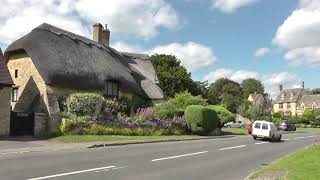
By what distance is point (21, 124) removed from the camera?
29578 millimetres

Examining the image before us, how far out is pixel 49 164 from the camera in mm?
14625

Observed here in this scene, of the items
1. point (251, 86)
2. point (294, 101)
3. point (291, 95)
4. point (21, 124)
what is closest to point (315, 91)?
point (251, 86)

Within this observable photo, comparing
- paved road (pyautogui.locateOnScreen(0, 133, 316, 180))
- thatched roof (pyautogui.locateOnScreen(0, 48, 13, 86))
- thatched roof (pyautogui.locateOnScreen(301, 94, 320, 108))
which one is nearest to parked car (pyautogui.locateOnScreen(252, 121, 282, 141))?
paved road (pyautogui.locateOnScreen(0, 133, 316, 180))

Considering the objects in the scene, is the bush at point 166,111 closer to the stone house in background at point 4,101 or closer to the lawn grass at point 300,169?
the stone house in background at point 4,101

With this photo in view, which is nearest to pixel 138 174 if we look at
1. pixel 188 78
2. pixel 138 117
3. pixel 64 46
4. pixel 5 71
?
pixel 5 71

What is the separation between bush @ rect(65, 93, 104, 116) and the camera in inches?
1313

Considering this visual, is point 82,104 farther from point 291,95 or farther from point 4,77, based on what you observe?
point 291,95

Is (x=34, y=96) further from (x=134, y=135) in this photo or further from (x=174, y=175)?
(x=174, y=175)

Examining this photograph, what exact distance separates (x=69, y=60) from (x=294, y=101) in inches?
4409

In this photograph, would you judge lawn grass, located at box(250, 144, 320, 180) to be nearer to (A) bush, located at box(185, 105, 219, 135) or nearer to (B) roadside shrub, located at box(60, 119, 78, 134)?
(B) roadside shrub, located at box(60, 119, 78, 134)

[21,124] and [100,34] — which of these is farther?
[100,34]

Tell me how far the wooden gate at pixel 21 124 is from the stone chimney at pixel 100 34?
20.6 m

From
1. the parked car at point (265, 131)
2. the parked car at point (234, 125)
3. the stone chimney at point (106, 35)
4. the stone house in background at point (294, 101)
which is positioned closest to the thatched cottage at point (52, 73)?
the stone chimney at point (106, 35)

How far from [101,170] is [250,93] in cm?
14477
